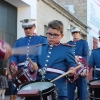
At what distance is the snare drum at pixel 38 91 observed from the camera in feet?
13.8

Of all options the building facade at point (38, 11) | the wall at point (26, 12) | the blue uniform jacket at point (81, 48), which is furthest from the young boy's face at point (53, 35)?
the wall at point (26, 12)

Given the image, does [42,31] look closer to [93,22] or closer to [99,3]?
[93,22]

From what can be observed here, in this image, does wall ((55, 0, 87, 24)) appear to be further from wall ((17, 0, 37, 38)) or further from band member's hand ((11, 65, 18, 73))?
band member's hand ((11, 65, 18, 73))

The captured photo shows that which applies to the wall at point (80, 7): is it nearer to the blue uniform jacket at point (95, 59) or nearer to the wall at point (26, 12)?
the wall at point (26, 12)

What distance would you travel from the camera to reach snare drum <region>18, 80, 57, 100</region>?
166 inches

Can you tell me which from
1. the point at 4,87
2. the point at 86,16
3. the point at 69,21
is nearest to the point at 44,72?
the point at 4,87

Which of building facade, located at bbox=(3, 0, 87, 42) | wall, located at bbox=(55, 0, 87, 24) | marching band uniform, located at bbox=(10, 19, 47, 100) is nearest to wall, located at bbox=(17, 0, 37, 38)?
building facade, located at bbox=(3, 0, 87, 42)

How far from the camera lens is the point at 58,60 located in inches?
194

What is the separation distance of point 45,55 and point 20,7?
9.35 m

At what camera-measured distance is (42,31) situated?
49.2 feet

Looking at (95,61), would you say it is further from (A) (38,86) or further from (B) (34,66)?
(A) (38,86)

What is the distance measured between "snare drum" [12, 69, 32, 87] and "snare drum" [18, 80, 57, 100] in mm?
1210

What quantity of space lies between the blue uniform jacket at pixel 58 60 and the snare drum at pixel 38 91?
1.21 feet

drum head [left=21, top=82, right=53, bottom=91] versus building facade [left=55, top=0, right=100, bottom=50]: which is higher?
building facade [left=55, top=0, right=100, bottom=50]
